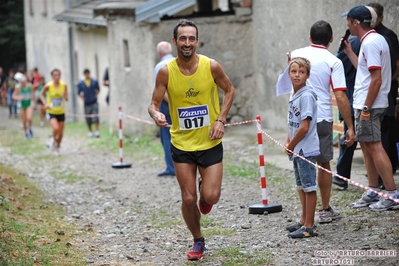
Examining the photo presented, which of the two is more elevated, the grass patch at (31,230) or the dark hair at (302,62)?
the dark hair at (302,62)

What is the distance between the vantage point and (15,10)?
41.3 m

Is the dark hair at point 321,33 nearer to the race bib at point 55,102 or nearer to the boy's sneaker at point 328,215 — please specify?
the boy's sneaker at point 328,215

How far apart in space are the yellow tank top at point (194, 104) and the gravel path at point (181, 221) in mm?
1070

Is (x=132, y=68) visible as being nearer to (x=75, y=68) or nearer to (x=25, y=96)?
(x=25, y=96)

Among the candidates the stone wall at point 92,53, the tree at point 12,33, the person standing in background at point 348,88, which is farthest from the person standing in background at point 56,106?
the tree at point 12,33

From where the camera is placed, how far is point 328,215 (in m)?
7.79

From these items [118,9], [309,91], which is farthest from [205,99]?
[118,9]

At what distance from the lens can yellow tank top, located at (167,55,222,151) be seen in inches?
268

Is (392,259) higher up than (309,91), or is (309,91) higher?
(309,91)

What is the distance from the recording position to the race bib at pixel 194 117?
6836 mm

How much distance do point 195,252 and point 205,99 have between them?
137 centimetres

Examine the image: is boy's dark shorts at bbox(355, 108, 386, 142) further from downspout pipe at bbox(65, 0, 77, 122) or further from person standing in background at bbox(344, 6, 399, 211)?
downspout pipe at bbox(65, 0, 77, 122)

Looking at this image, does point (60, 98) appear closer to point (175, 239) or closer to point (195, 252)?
point (175, 239)

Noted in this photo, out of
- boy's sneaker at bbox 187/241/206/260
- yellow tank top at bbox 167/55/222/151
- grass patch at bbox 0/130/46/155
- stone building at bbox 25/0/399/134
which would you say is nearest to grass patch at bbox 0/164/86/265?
boy's sneaker at bbox 187/241/206/260
